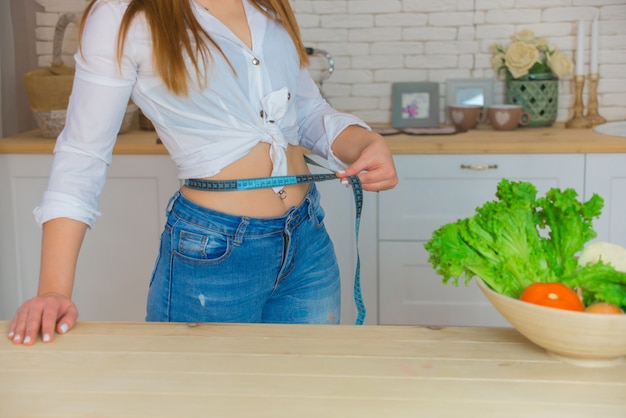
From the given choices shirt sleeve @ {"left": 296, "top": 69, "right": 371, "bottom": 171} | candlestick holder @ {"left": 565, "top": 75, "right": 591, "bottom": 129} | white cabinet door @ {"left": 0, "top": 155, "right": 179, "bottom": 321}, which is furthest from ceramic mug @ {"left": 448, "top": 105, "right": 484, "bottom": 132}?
shirt sleeve @ {"left": 296, "top": 69, "right": 371, "bottom": 171}

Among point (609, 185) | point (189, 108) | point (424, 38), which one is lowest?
point (609, 185)

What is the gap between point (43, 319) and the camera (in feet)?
4.78

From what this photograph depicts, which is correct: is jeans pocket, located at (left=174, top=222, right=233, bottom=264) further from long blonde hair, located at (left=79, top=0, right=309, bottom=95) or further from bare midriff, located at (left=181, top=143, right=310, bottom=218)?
long blonde hair, located at (left=79, top=0, right=309, bottom=95)

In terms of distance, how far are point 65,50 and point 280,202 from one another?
208 centimetres

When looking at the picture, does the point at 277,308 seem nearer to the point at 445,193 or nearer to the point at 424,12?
the point at 445,193

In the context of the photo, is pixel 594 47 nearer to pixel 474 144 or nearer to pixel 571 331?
pixel 474 144

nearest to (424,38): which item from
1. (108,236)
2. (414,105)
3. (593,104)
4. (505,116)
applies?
(414,105)

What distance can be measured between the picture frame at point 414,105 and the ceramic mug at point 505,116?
9.9 inches

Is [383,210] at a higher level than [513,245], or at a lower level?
lower

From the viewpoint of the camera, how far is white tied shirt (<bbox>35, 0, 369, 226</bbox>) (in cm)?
159

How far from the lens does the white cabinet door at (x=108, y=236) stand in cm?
308

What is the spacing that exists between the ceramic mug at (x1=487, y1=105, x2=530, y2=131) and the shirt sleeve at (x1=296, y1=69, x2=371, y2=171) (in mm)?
1389

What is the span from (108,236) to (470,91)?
150 centimetres

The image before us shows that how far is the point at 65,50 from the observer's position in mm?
3561
